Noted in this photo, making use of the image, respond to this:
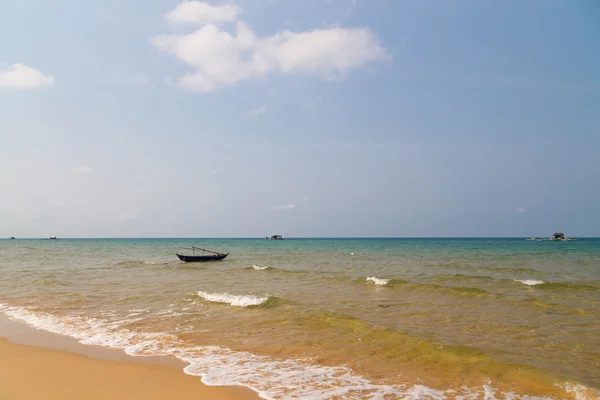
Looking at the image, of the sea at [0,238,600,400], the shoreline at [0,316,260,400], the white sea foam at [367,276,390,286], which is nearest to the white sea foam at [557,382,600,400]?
the sea at [0,238,600,400]

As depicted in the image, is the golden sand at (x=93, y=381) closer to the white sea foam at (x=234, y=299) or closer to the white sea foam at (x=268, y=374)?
the white sea foam at (x=268, y=374)

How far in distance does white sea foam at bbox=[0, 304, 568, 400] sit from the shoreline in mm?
309

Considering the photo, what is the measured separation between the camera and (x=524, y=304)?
1462 cm

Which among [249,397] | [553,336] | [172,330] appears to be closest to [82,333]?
[172,330]

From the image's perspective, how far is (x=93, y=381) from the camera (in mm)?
6605

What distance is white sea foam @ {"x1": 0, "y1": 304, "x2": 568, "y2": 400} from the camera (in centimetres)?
Answer: 627

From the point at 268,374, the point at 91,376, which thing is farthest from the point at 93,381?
the point at 268,374

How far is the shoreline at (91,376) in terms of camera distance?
20.0 feet

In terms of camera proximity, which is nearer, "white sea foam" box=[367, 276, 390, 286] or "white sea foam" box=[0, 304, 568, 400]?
"white sea foam" box=[0, 304, 568, 400]

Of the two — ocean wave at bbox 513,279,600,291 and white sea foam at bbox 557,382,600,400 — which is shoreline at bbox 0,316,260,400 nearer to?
white sea foam at bbox 557,382,600,400

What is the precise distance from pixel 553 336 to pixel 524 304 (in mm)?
4969

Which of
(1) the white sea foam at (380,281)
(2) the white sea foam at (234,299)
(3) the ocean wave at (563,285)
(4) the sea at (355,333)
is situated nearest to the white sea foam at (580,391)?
(4) the sea at (355,333)

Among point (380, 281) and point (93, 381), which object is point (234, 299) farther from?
point (380, 281)

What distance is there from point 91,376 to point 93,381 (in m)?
0.32
